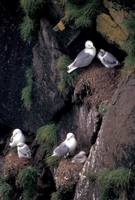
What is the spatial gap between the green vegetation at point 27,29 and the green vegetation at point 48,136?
174cm

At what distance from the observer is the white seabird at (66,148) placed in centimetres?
1296

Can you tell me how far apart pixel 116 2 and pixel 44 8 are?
1517mm

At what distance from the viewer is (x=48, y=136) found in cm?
1395

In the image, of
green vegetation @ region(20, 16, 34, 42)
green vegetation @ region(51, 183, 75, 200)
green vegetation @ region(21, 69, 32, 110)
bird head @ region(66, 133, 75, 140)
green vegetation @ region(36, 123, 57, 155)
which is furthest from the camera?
green vegetation @ region(21, 69, 32, 110)

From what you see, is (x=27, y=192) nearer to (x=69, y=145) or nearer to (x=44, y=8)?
(x=69, y=145)

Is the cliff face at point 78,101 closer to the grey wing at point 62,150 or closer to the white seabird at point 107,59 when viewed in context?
the white seabird at point 107,59

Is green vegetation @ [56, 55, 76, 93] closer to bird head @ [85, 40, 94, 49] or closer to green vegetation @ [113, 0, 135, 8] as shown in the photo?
bird head @ [85, 40, 94, 49]

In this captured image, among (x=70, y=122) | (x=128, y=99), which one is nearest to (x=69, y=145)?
(x=70, y=122)

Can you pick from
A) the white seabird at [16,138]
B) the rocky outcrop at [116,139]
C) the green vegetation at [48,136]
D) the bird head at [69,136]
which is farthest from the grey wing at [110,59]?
the white seabird at [16,138]

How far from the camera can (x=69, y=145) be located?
13.0 meters

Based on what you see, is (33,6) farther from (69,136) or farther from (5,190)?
(5,190)

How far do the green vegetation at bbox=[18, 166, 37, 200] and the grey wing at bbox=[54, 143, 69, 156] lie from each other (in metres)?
0.98

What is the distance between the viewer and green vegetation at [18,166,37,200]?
1374 cm

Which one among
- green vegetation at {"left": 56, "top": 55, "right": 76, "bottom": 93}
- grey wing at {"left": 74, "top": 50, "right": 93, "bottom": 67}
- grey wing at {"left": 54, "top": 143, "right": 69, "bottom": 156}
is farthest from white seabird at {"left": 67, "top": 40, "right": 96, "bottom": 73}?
grey wing at {"left": 54, "top": 143, "right": 69, "bottom": 156}
